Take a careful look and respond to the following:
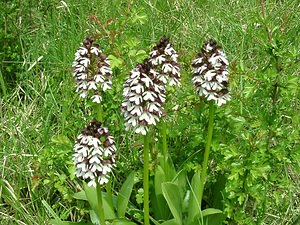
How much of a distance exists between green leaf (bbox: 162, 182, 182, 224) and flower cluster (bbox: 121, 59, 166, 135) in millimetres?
510

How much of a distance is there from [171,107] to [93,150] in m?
0.93

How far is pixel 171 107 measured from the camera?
295 centimetres

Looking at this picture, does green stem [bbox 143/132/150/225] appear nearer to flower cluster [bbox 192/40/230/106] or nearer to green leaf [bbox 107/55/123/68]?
A: flower cluster [bbox 192/40/230/106]

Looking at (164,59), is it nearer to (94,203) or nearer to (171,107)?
(171,107)

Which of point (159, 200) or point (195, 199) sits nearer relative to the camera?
point (195, 199)

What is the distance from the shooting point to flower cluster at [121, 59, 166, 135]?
2.07 meters

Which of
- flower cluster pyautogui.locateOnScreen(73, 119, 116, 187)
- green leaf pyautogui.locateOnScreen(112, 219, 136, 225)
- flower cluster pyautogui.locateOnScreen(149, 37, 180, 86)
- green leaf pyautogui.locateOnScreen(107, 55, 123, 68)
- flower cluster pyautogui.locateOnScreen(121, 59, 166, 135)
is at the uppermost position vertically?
green leaf pyautogui.locateOnScreen(107, 55, 123, 68)

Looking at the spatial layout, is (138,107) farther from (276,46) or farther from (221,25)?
(221,25)

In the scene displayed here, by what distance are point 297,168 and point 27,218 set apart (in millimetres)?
1435

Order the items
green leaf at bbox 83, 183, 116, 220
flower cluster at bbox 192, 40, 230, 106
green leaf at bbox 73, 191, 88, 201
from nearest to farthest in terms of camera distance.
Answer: flower cluster at bbox 192, 40, 230, 106 < green leaf at bbox 83, 183, 116, 220 < green leaf at bbox 73, 191, 88, 201

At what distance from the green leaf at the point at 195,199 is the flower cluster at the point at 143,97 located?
55cm

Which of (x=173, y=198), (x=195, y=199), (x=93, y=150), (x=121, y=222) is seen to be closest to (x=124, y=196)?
(x=121, y=222)

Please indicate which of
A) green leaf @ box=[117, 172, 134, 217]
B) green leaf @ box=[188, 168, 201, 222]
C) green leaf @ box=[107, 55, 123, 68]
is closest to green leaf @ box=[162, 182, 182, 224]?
green leaf @ box=[188, 168, 201, 222]

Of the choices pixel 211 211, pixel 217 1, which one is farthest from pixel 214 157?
pixel 217 1
